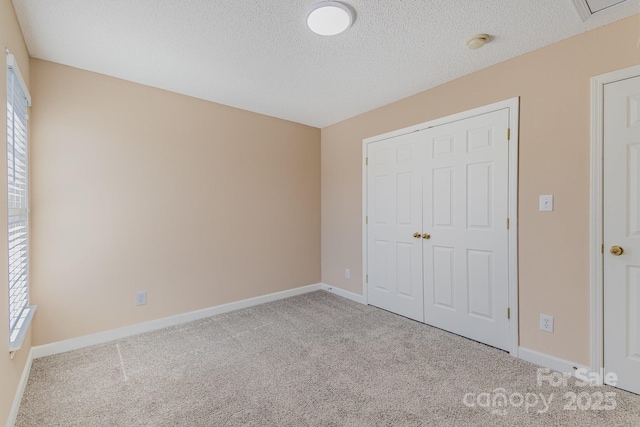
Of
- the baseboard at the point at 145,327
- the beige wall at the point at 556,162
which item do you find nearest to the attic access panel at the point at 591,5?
the beige wall at the point at 556,162

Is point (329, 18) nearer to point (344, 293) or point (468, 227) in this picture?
point (468, 227)

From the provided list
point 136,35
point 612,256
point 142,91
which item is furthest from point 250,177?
point 612,256

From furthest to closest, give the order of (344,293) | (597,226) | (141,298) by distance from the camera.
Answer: (344,293) → (141,298) → (597,226)

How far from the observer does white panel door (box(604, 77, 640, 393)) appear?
183 cm

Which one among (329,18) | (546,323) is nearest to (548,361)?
(546,323)

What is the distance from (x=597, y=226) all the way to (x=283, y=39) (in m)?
2.50

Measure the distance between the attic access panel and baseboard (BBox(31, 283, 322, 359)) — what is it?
3715 millimetres

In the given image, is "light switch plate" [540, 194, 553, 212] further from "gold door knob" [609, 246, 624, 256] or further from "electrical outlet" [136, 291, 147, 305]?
"electrical outlet" [136, 291, 147, 305]

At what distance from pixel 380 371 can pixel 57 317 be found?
2660 millimetres

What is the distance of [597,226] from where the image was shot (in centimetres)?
195

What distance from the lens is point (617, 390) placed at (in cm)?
188

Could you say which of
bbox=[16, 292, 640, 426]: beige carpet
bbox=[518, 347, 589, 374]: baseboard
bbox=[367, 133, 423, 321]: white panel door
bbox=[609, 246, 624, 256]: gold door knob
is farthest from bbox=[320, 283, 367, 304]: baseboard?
bbox=[609, 246, 624, 256]: gold door knob

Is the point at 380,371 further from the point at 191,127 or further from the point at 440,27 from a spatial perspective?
the point at 191,127

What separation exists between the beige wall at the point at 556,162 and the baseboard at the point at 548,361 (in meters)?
0.04
